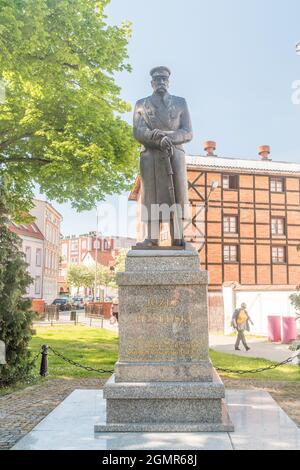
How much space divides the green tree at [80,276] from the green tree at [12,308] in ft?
238

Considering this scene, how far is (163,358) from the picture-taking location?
6.28m

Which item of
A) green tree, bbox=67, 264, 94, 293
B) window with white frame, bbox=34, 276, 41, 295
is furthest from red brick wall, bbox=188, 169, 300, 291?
green tree, bbox=67, 264, 94, 293

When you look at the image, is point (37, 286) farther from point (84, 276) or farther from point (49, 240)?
point (84, 276)

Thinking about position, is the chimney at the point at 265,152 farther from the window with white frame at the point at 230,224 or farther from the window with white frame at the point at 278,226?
the window with white frame at the point at 230,224

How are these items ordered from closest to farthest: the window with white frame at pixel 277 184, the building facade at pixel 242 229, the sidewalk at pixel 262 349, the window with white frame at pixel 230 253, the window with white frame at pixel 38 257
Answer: the sidewalk at pixel 262 349 < the building facade at pixel 242 229 < the window with white frame at pixel 230 253 < the window with white frame at pixel 277 184 < the window with white frame at pixel 38 257

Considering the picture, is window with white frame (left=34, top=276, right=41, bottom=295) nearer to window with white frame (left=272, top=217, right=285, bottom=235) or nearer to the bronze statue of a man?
window with white frame (left=272, top=217, right=285, bottom=235)

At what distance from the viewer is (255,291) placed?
88.6 feet

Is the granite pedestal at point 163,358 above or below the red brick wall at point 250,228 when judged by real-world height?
below

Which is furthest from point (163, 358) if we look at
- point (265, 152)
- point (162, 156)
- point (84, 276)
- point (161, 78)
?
point (84, 276)

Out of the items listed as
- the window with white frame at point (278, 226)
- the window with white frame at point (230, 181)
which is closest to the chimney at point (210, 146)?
the window with white frame at point (230, 181)

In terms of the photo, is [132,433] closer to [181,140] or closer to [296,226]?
[181,140]

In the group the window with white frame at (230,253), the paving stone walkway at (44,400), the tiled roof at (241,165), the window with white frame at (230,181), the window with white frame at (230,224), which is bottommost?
the paving stone walkway at (44,400)

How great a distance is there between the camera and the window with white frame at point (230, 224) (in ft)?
97.2
